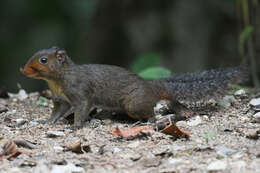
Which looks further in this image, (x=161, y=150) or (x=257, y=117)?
(x=257, y=117)

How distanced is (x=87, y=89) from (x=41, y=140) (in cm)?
101

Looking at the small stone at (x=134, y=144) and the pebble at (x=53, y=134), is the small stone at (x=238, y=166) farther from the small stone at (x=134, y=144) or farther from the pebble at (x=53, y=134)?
the pebble at (x=53, y=134)

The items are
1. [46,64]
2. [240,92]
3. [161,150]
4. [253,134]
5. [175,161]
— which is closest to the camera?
[175,161]

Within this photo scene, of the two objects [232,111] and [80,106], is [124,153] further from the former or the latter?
[232,111]

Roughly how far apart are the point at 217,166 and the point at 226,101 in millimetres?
2208

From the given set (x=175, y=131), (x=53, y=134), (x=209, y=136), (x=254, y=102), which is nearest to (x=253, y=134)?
(x=209, y=136)

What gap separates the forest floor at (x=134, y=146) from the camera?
11.1ft

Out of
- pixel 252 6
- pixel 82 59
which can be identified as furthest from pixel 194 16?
pixel 82 59

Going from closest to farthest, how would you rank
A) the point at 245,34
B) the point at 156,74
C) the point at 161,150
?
1. the point at 161,150
2. the point at 156,74
3. the point at 245,34

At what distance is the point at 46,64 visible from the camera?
16.1ft

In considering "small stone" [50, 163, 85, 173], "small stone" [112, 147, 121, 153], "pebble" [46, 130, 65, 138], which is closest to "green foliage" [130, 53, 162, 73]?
"pebble" [46, 130, 65, 138]

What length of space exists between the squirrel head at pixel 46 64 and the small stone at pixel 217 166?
7.45ft

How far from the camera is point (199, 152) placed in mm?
3682

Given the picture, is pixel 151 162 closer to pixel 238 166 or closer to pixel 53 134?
pixel 238 166
